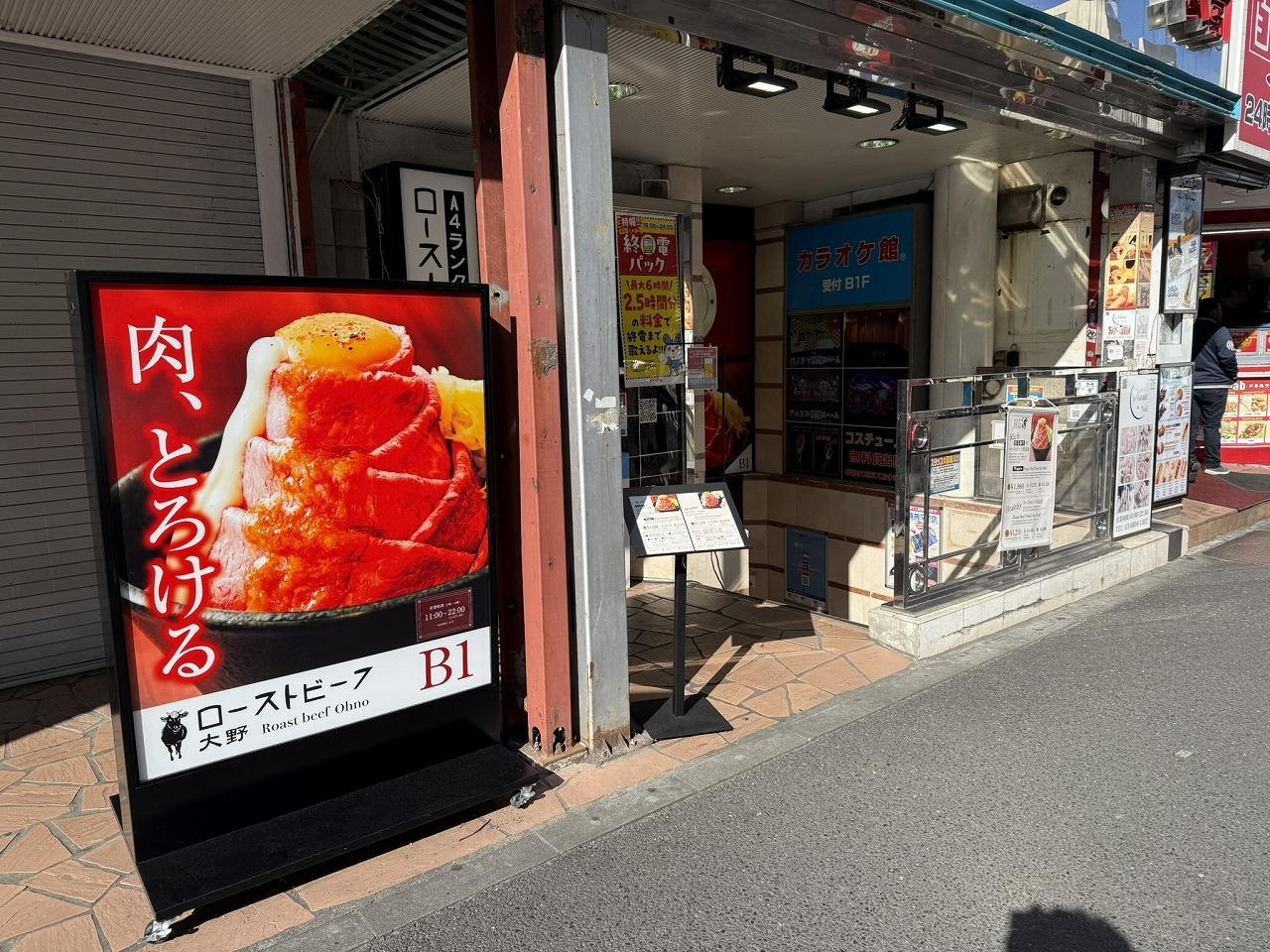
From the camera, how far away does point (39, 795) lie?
3.59 meters

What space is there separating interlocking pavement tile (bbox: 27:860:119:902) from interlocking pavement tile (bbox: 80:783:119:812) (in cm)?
42

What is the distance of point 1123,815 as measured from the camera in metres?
3.27

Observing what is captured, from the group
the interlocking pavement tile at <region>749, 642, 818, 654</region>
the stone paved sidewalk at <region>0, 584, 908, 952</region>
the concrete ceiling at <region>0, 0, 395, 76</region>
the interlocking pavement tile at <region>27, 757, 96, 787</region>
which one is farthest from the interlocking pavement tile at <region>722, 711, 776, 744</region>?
the concrete ceiling at <region>0, 0, 395, 76</region>

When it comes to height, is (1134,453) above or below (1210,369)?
below

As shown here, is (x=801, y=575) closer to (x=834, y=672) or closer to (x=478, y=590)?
(x=834, y=672)

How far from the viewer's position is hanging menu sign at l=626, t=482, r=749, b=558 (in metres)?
3.80

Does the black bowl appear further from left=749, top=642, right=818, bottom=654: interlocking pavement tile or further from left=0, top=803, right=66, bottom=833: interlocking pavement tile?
left=749, top=642, right=818, bottom=654: interlocking pavement tile

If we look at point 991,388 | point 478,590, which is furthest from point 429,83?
point 991,388

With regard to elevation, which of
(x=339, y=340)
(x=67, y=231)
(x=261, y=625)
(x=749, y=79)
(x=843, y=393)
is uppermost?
(x=749, y=79)

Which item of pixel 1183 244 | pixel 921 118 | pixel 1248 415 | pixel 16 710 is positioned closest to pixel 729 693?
pixel 921 118

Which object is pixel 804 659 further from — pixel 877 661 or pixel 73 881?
pixel 73 881

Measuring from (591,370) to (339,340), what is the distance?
40.1 inches

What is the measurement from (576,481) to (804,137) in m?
4.10

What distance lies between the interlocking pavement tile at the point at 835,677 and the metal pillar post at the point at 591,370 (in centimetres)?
131
